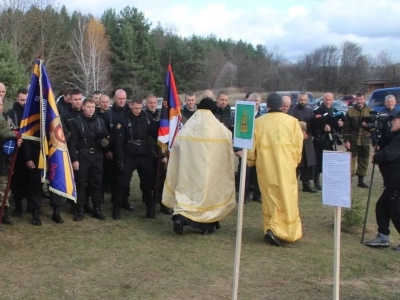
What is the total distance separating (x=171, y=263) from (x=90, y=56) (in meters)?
40.9

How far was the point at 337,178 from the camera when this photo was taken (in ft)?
15.1

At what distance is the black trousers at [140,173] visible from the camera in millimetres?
8172

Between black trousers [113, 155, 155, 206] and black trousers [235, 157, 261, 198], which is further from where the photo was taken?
black trousers [235, 157, 261, 198]

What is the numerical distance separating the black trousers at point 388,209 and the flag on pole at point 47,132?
4189 millimetres

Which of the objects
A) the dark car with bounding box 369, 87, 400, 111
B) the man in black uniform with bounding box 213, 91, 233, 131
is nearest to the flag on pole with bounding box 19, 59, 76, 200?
the man in black uniform with bounding box 213, 91, 233, 131

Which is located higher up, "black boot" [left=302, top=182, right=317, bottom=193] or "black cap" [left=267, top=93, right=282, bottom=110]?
"black cap" [left=267, top=93, right=282, bottom=110]

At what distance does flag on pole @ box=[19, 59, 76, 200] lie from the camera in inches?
269

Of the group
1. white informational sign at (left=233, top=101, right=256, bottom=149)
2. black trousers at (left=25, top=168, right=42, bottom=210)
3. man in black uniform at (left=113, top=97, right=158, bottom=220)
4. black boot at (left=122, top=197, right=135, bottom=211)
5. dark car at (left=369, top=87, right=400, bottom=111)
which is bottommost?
black boot at (left=122, top=197, right=135, bottom=211)

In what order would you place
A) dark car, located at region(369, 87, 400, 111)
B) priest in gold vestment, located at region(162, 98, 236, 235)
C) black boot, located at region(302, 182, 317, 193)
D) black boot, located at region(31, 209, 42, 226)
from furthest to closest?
dark car, located at region(369, 87, 400, 111) → black boot, located at region(302, 182, 317, 193) → black boot, located at region(31, 209, 42, 226) → priest in gold vestment, located at region(162, 98, 236, 235)

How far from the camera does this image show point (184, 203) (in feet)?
23.4

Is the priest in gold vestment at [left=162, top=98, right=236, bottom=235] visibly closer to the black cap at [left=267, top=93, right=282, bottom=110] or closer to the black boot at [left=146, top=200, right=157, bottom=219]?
the black cap at [left=267, top=93, right=282, bottom=110]

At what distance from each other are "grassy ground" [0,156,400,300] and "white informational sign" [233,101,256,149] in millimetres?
1580

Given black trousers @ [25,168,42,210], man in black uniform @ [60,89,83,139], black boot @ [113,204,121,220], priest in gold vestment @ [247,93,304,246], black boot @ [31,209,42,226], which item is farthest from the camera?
black boot @ [113,204,121,220]

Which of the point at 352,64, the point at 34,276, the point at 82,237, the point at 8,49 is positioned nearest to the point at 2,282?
the point at 34,276
